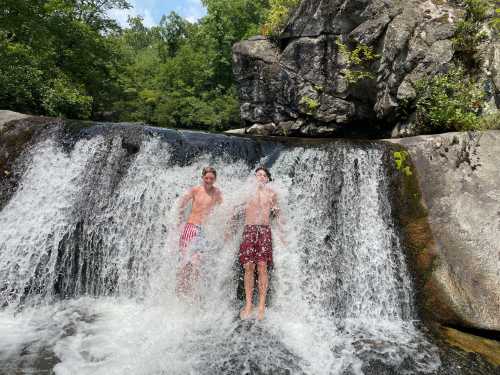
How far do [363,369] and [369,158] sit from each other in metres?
3.98

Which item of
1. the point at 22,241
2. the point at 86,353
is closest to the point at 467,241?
the point at 86,353

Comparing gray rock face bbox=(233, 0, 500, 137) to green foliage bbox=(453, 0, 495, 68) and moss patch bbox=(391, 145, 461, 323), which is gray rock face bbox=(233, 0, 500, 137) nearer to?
green foliage bbox=(453, 0, 495, 68)

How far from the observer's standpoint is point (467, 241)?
18.0 feet

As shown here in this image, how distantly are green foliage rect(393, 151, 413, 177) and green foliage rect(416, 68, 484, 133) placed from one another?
149 cm

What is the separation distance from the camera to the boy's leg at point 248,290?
492cm

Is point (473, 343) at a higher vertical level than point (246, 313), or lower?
lower

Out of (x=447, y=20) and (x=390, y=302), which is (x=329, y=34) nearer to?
(x=447, y=20)

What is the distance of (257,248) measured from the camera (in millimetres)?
5047

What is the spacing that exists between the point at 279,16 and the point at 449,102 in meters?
8.98

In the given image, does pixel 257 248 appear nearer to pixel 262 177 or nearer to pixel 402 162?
pixel 262 177

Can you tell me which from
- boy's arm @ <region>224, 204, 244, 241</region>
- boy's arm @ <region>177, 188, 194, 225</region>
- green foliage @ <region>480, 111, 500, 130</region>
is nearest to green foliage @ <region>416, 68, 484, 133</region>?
green foliage @ <region>480, 111, 500, 130</region>

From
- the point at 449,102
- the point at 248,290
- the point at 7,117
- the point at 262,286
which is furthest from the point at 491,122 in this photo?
the point at 7,117

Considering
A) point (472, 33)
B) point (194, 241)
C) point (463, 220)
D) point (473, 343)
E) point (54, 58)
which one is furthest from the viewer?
point (54, 58)

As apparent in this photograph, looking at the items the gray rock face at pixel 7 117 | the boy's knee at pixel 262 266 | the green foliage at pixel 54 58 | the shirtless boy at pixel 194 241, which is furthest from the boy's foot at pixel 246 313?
the green foliage at pixel 54 58
